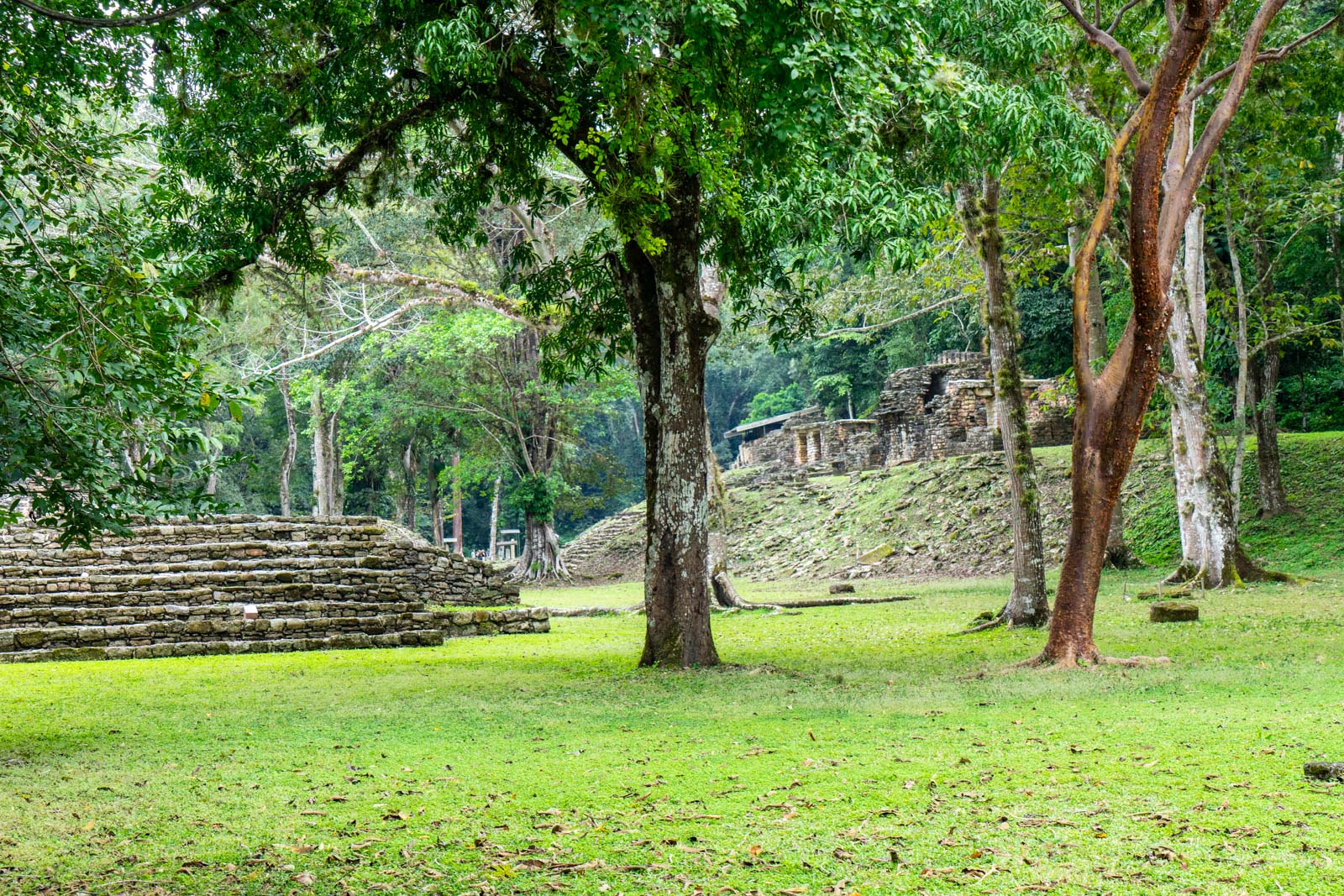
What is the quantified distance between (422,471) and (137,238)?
3466cm

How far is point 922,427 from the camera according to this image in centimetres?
3005

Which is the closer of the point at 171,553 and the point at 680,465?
the point at 680,465

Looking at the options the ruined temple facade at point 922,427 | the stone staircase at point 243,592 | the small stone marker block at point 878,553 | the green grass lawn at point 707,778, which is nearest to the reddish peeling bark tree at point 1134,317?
the green grass lawn at point 707,778

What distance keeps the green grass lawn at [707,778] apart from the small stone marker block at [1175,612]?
4.10 feet

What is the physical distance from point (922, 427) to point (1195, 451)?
46.9 feet

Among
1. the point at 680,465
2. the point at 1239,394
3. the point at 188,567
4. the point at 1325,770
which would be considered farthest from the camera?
the point at 188,567

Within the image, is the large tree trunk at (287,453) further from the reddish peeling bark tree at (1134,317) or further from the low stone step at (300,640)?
the reddish peeling bark tree at (1134,317)

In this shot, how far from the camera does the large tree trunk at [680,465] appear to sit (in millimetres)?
9797

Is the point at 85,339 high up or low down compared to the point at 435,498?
down

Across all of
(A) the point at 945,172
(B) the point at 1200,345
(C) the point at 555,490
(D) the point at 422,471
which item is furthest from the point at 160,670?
(D) the point at 422,471

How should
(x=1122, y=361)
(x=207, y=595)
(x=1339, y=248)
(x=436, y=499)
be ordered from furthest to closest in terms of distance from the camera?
(x=436, y=499) < (x=1339, y=248) < (x=207, y=595) < (x=1122, y=361)

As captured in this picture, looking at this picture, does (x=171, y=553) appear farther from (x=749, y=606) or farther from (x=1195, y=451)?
(x=1195, y=451)

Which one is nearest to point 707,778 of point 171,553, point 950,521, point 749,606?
point 749,606

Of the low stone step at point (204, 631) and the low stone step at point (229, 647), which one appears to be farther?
the low stone step at point (204, 631)
